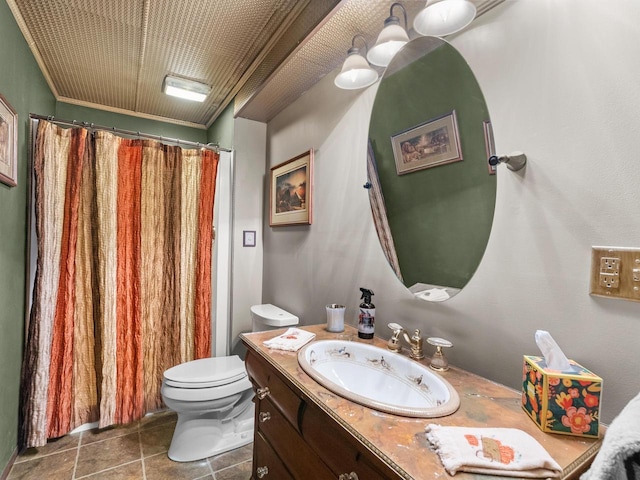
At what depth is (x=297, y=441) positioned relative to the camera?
1021 mm

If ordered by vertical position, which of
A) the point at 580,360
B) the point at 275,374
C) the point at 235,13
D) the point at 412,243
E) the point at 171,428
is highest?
the point at 235,13

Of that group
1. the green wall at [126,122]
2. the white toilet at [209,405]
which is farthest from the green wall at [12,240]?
the green wall at [126,122]

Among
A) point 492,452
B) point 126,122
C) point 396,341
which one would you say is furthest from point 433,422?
point 126,122

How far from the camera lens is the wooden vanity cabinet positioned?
2.41 feet

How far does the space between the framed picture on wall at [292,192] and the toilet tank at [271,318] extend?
64cm

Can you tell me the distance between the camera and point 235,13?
68.1 inches

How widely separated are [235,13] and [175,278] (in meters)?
1.73

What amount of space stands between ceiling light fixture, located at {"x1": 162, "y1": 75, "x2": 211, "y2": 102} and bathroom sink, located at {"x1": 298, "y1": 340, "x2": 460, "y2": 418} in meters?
2.33

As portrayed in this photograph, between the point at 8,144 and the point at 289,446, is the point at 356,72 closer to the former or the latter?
the point at 289,446

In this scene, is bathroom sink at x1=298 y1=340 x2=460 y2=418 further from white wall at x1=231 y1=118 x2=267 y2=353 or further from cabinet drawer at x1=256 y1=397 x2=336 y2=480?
white wall at x1=231 y1=118 x2=267 y2=353

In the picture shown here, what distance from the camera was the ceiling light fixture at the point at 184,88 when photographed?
245 cm

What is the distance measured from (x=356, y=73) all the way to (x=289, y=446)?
1.58 metres

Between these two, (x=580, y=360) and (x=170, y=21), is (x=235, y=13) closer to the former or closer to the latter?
(x=170, y=21)

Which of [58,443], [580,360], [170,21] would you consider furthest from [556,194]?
[58,443]
